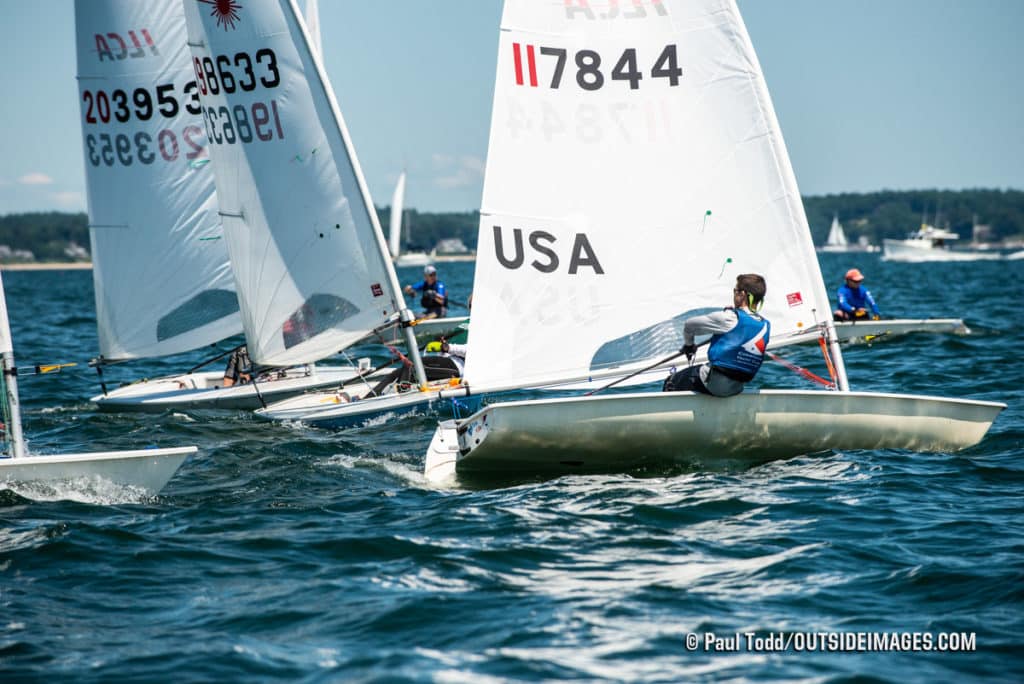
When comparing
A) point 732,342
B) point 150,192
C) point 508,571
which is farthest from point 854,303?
point 508,571

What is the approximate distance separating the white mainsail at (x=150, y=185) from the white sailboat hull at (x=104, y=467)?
677 cm

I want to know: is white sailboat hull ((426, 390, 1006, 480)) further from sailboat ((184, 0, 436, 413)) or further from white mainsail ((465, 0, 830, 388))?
sailboat ((184, 0, 436, 413))

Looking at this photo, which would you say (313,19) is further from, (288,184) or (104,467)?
(104,467)

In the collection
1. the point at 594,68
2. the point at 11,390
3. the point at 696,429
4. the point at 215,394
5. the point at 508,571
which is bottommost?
the point at 508,571

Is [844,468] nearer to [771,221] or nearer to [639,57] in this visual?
[771,221]

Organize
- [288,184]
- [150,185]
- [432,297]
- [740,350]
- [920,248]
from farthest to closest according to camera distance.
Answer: [920,248]
[432,297]
[150,185]
[288,184]
[740,350]

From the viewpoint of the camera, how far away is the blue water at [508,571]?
5188 millimetres

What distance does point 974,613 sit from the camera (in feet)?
18.6

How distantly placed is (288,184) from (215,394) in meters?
2.71

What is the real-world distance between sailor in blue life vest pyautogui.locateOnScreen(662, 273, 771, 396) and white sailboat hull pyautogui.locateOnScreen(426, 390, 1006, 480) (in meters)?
0.13

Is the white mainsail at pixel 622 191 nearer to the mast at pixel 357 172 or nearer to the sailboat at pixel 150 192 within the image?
the mast at pixel 357 172

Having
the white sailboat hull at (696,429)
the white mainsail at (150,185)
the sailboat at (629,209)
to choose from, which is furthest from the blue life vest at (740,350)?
the white mainsail at (150,185)

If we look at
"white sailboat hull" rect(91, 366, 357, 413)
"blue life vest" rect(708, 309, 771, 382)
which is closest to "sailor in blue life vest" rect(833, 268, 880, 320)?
"white sailboat hull" rect(91, 366, 357, 413)

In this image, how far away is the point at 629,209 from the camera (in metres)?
9.20
